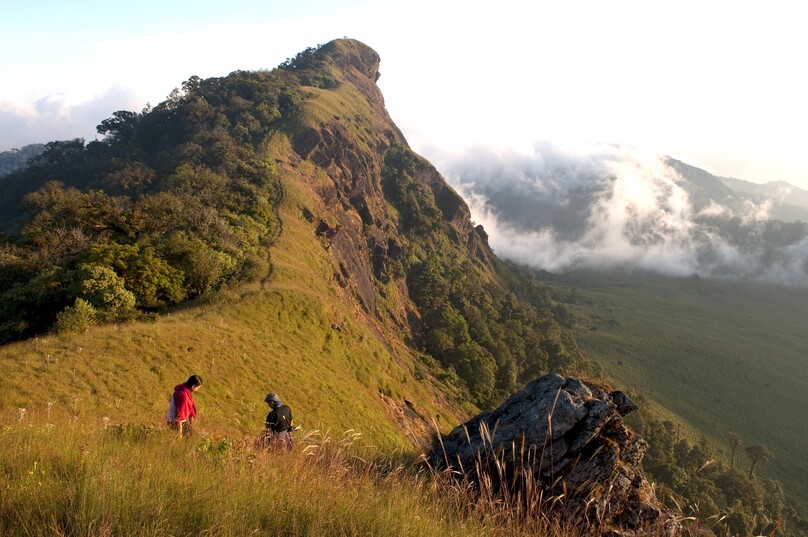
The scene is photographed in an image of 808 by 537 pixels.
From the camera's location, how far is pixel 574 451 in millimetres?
9781

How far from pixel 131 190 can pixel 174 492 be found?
247ft

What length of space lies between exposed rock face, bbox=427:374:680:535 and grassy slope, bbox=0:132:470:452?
3.24 meters

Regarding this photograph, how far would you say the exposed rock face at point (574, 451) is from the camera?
29.4 feet

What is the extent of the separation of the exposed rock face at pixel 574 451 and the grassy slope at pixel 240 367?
3.24m

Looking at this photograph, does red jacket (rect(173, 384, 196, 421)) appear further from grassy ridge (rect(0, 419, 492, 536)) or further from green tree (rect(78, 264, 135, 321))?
green tree (rect(78, 264, 135, 321))

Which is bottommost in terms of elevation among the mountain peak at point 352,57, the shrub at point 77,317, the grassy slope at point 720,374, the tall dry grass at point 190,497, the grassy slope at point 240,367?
the grassy slope at point 720,374

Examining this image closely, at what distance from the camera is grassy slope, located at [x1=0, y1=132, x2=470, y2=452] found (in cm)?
1702

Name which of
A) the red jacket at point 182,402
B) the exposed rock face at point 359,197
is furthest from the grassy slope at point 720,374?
the red jacket at point 182,402

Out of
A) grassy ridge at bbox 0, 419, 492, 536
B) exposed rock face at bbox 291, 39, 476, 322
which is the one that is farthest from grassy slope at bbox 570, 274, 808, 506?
grassy ridge at bbox 0, 419, 492, 536

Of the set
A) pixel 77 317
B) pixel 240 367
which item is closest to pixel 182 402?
pixel 240 367

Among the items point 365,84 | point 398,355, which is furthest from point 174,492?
point 365,84

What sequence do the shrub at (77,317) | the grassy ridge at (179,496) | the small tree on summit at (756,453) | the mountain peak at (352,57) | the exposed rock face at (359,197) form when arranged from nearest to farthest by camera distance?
the grassy ridge at (179,496) → the shrub at (77,317) → the exposed rock face at (359,197) → the small tree on summit at (756,453) → the mountain peak at (352,57)

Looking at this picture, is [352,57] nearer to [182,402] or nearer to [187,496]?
[182,402]

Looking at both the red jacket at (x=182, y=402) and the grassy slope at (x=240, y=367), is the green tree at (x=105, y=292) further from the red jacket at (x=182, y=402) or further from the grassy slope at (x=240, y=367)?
the red jacket at (x=182, y=402)
